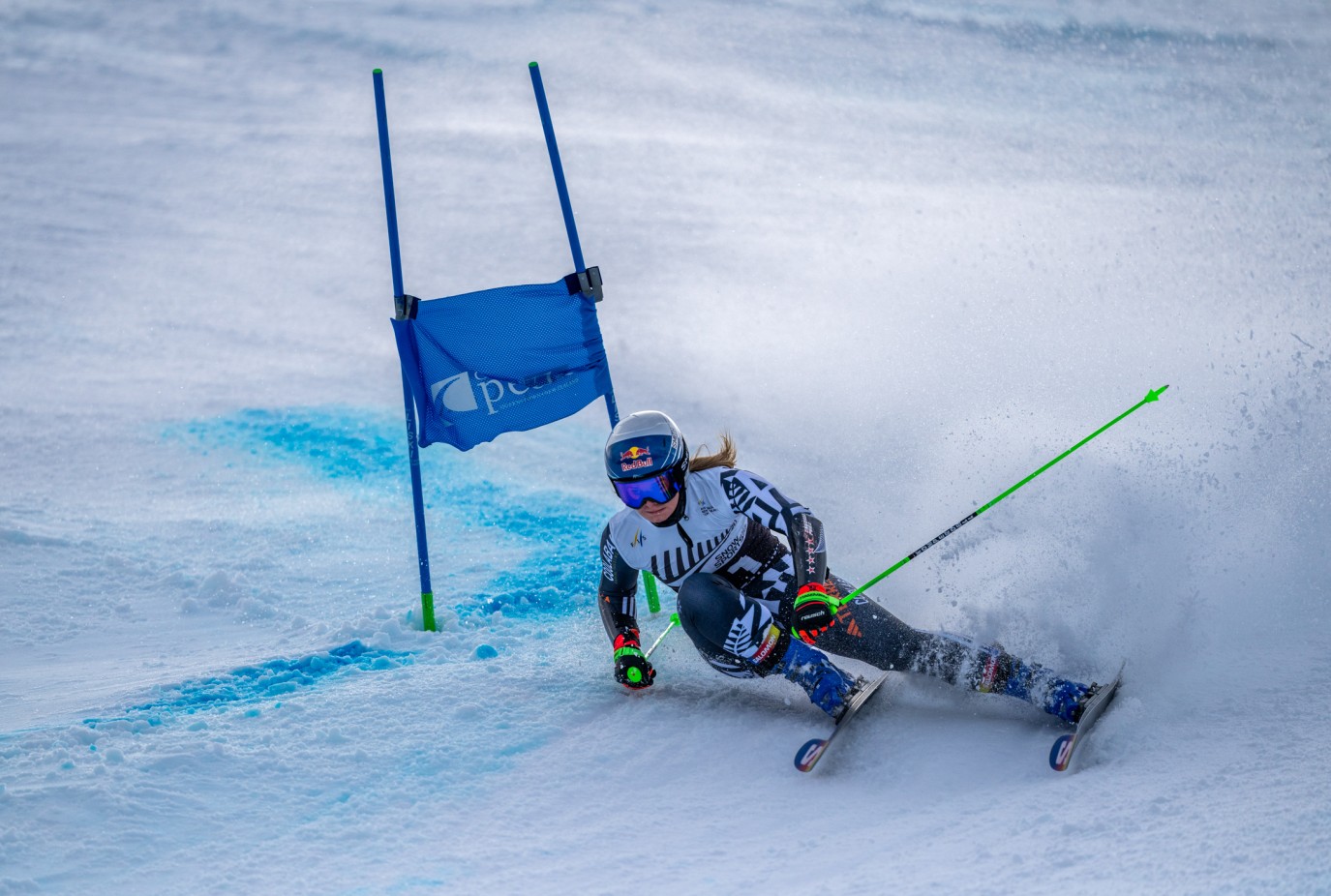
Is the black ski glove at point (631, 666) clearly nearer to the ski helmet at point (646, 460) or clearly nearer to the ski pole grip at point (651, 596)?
the ski helmet at point (646, 460)

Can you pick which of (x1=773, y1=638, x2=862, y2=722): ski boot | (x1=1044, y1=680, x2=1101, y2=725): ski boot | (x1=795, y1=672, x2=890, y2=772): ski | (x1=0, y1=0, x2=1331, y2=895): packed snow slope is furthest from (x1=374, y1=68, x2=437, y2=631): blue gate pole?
(x1=1044, y1=680, x2=1101, y2=725): ski boot

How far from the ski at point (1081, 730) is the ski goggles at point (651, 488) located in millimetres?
1346

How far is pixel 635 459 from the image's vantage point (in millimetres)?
3576

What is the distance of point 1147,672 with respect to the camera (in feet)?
12.1

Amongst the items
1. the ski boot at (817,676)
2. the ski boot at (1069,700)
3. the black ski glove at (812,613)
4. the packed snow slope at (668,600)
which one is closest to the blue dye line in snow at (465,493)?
the packed snow slope at (668,600)

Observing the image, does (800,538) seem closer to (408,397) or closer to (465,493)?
(408,397)

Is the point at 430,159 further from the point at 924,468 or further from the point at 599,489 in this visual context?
the point at 924,468

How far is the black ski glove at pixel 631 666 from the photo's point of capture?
3.95m

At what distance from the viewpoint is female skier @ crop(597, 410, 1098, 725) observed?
358 cm

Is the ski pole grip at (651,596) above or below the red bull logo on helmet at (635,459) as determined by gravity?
below

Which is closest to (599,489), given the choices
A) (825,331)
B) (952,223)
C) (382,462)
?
(382,462)

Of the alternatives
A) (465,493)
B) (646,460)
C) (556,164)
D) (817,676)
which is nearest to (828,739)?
(817,676)

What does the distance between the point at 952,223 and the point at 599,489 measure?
A: 621 cm

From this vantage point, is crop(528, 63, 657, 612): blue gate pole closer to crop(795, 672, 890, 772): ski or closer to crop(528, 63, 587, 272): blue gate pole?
crop(528, 63, 587, 272): blue gate pole
